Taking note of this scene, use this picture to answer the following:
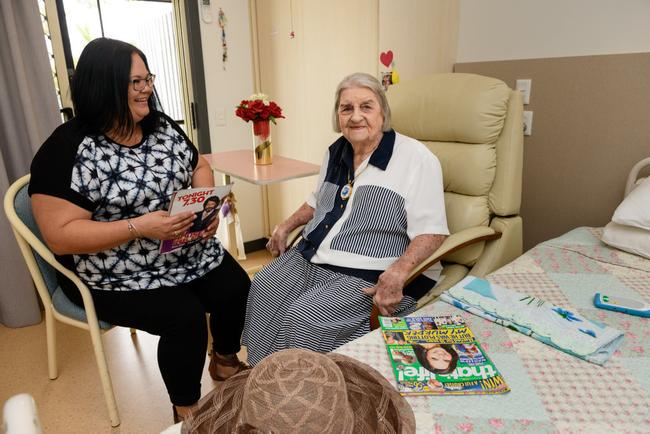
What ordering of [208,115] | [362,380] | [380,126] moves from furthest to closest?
[208,115] < [380,126] < [362,380]

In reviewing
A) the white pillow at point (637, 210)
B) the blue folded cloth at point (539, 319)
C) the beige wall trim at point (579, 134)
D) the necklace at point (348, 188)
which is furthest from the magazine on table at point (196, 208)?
the beige wall trim at point (579, 134)

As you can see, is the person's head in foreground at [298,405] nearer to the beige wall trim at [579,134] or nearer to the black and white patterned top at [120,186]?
the black and white patterned top at [120,186]

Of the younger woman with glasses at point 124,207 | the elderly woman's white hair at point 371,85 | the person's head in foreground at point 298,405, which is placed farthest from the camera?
the elderly woman's white hair at point 371,85

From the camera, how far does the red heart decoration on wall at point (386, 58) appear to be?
2088 millimetres

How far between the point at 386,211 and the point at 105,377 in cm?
115

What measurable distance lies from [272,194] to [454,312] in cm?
227

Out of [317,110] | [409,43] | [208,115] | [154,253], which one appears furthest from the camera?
[208,115]

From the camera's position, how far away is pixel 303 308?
1371 millimetres

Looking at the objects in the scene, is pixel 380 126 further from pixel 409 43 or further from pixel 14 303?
pixel 14 303

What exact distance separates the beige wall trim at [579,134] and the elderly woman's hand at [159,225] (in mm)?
1549

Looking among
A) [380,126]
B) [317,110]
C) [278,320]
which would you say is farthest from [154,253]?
[317,110]

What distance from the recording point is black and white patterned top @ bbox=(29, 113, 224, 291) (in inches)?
50.4

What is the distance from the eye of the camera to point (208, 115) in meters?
2.88

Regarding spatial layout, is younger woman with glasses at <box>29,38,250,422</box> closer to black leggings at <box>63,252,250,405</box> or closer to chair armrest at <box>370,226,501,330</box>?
black leggings at <box>63,252,250,405</box>
